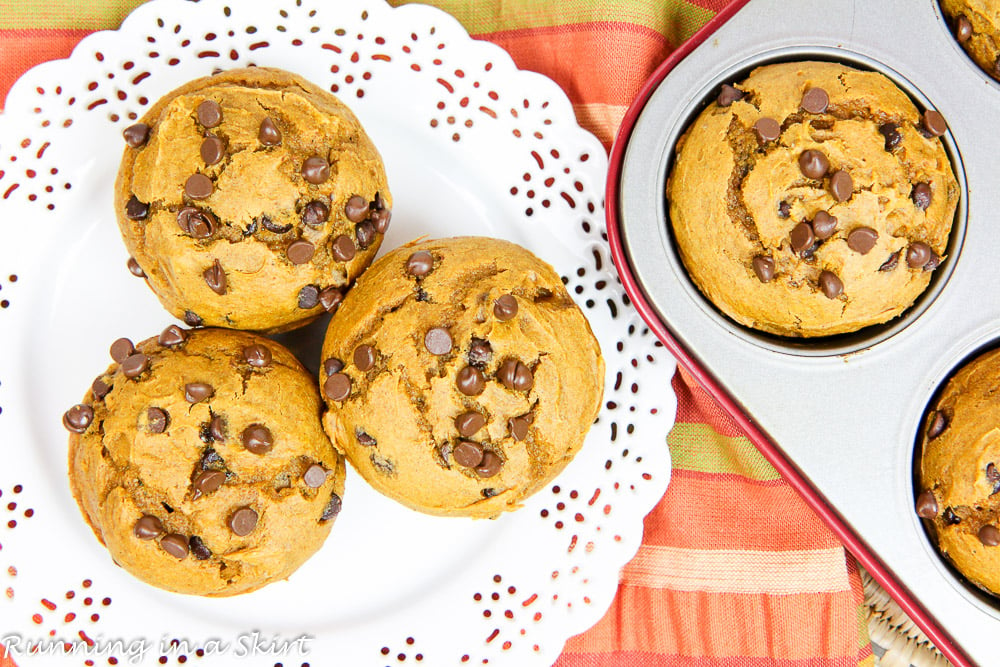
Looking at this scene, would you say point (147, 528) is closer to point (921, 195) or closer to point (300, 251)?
point (300, 251)

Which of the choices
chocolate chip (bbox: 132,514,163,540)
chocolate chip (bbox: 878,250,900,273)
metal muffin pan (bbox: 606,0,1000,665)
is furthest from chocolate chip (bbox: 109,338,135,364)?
chocolate chip (bbox: 878,250,900,273)

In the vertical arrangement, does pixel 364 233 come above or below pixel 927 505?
above

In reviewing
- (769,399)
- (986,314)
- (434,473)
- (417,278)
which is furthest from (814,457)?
(417,278)

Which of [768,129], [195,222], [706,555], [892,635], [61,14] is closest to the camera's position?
[195,222]

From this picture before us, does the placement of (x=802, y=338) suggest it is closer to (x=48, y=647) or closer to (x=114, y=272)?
(x=114, y=272)

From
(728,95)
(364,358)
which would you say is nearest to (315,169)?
(364,358)

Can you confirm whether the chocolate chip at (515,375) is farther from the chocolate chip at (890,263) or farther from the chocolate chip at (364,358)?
the chocolate chip at (890,263)
